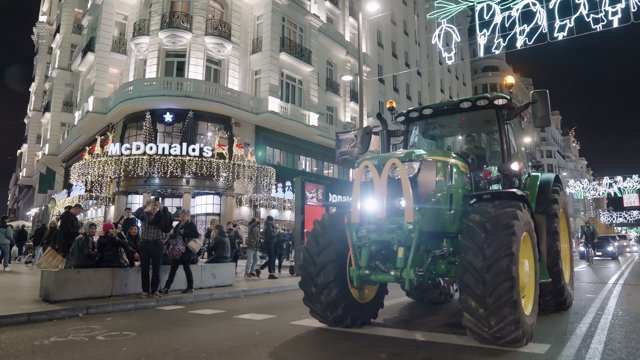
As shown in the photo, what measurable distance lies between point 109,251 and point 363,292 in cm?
605

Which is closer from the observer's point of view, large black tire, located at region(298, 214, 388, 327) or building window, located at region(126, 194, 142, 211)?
large black tire, located at region(298, 214, 388, 327)

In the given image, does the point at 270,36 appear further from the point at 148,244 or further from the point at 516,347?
the point at 516,347

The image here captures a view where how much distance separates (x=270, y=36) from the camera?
24.5 metres

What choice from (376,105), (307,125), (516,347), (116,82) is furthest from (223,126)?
(516,347)

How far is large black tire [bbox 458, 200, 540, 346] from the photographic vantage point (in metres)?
4.43

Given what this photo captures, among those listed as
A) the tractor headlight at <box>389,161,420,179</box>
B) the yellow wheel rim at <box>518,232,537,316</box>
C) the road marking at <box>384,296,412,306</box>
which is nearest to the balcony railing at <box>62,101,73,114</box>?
the road marking at <box>384,296,412,306</box>

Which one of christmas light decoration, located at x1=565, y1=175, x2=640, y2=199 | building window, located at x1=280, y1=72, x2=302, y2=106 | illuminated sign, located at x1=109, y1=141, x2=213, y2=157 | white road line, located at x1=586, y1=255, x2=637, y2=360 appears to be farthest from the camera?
christmas light decoration, located at x1=565, y1=175, x2=640, y2=199

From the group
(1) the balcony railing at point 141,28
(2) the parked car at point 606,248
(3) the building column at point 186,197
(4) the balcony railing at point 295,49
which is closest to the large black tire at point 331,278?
(3) the building column at point 186,197

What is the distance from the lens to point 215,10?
79.8 ft

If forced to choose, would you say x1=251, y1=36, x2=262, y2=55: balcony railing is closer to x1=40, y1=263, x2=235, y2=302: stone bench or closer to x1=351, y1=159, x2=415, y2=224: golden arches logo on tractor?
x1=40, y1=263, x2=235, y2=302: stone bench

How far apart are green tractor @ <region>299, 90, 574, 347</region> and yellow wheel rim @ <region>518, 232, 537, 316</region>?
0.5 inches

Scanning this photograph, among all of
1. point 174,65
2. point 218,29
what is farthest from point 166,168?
point 218,29

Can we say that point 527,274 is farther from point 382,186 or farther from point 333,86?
point 333,86

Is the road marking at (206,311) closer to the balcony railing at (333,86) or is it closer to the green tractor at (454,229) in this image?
the green tractor at (454,229)
